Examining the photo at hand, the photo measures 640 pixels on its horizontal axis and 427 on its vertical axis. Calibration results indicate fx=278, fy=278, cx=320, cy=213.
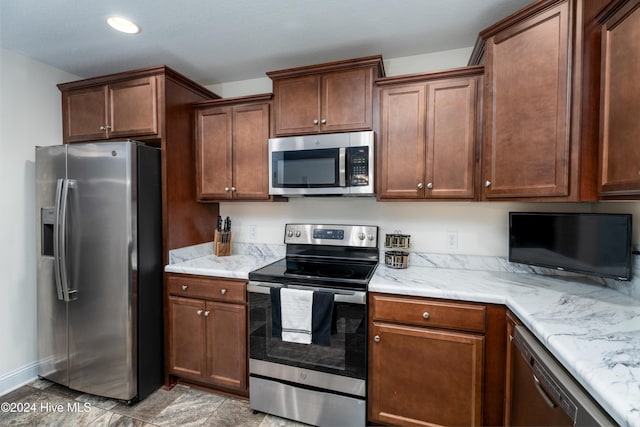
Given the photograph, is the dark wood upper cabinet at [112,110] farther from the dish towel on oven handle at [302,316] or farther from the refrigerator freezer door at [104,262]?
the dish towel on oven handle at [302,316]

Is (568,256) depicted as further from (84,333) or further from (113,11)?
(84,333)

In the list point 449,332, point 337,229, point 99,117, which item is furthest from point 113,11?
point 449,332

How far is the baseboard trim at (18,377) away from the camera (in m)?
2.02

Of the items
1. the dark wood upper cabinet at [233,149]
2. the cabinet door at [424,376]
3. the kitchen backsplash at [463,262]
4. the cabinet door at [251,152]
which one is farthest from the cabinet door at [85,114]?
the cabinet door at [424,376]

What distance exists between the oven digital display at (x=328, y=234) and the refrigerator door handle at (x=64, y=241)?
1754 millimetres

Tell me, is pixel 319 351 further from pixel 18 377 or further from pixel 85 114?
pixel 85 114

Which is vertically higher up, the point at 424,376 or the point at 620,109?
Result: the point at 620,109

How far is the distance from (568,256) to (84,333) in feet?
10.4

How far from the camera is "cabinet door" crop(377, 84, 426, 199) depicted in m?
1.83

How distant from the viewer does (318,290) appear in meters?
1.67

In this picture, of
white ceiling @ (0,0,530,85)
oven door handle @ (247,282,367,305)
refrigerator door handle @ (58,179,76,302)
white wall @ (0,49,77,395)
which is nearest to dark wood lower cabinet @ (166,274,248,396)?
oven door handle @ (247,282,367,305)

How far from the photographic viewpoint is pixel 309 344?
170cm

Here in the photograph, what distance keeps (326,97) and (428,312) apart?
155cm

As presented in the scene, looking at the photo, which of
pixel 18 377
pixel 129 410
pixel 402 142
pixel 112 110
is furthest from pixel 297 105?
pixel 18 377
